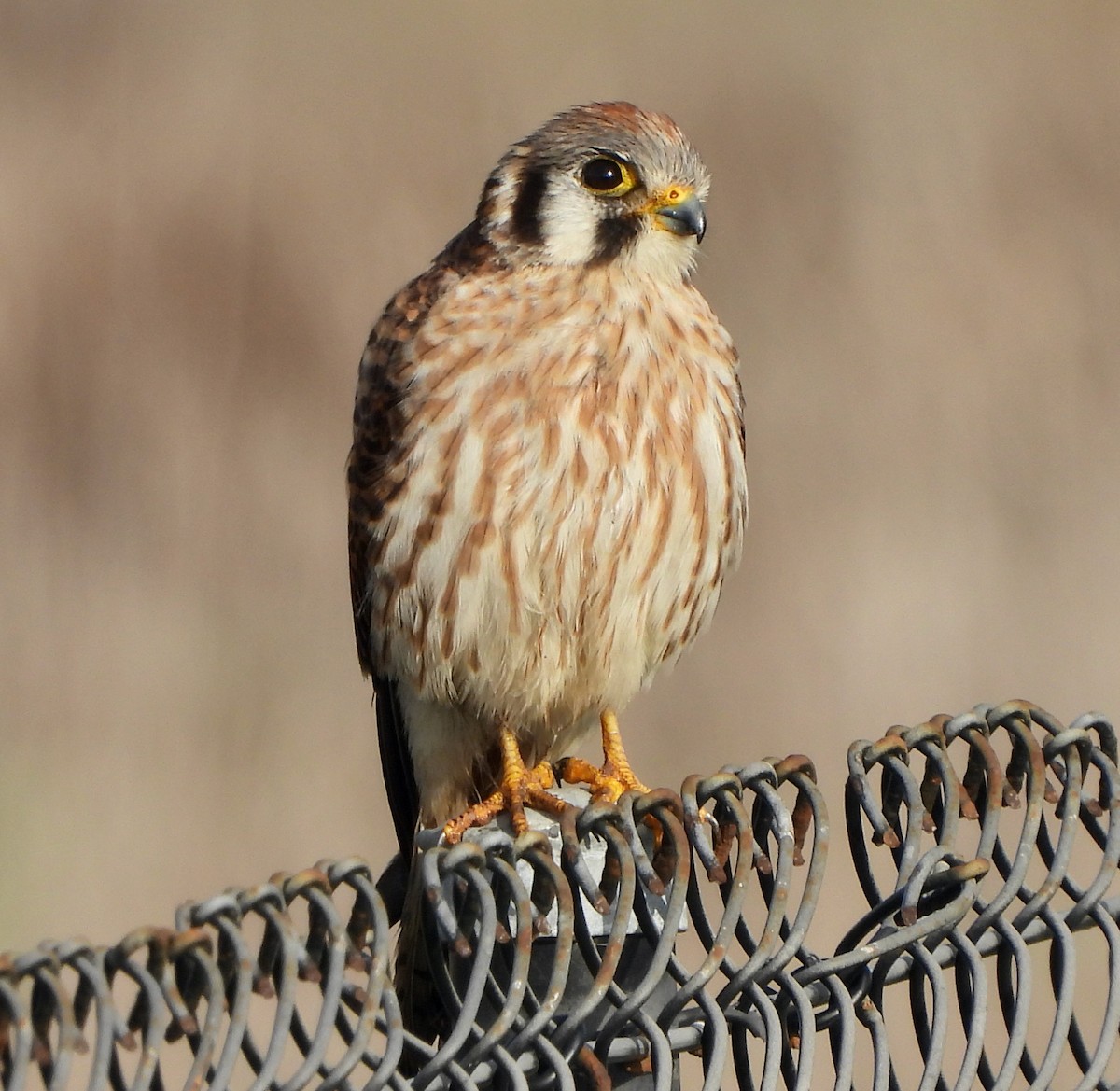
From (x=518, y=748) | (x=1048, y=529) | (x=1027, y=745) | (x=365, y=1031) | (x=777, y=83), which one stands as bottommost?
(x=365, y=1031)

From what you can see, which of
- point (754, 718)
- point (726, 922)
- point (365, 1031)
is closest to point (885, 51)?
point (754, 718)

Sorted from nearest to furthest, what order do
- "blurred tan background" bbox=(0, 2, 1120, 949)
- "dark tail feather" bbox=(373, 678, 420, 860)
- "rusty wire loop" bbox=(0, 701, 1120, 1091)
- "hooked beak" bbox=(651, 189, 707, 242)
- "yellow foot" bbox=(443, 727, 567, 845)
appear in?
1. "rusty wire loop" bbox=(0, 701, 1120, 1091)
2. "yellow foot" bbox=(443, 727, 567, 845)
3. "hooked beak" bbox=(651, 189, 707, 242)
4. "dark tail feather" bbox=(373, 678, 420, 860)
5. "blurred tan background" bbox=(0, 2, 1120, 949)

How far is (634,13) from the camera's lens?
4.81 meters

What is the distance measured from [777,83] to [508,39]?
2.25 feet

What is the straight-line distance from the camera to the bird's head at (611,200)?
3.09 metres

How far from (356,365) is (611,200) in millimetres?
1547

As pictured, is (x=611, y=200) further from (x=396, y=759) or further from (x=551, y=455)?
(x=396, y=759)

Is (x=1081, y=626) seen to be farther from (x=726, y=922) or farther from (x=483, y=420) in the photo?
(x=726, y=922)

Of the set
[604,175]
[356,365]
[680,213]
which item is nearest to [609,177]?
[604,175]

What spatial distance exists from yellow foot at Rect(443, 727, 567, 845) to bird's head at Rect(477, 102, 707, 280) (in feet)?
2.68

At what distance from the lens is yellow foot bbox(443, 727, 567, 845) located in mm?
2629

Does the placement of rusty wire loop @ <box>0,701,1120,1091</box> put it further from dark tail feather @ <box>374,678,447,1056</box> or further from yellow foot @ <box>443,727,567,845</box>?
yellow foot @ <box>443,727,567,845</box>

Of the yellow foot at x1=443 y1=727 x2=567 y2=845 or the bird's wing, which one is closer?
the yellow foot at x1=443 y1=727 x2=567 y2=845

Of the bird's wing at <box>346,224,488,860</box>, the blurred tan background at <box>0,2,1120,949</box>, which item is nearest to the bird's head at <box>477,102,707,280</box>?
the bird's wing at <box>346,224,488,860</box>
